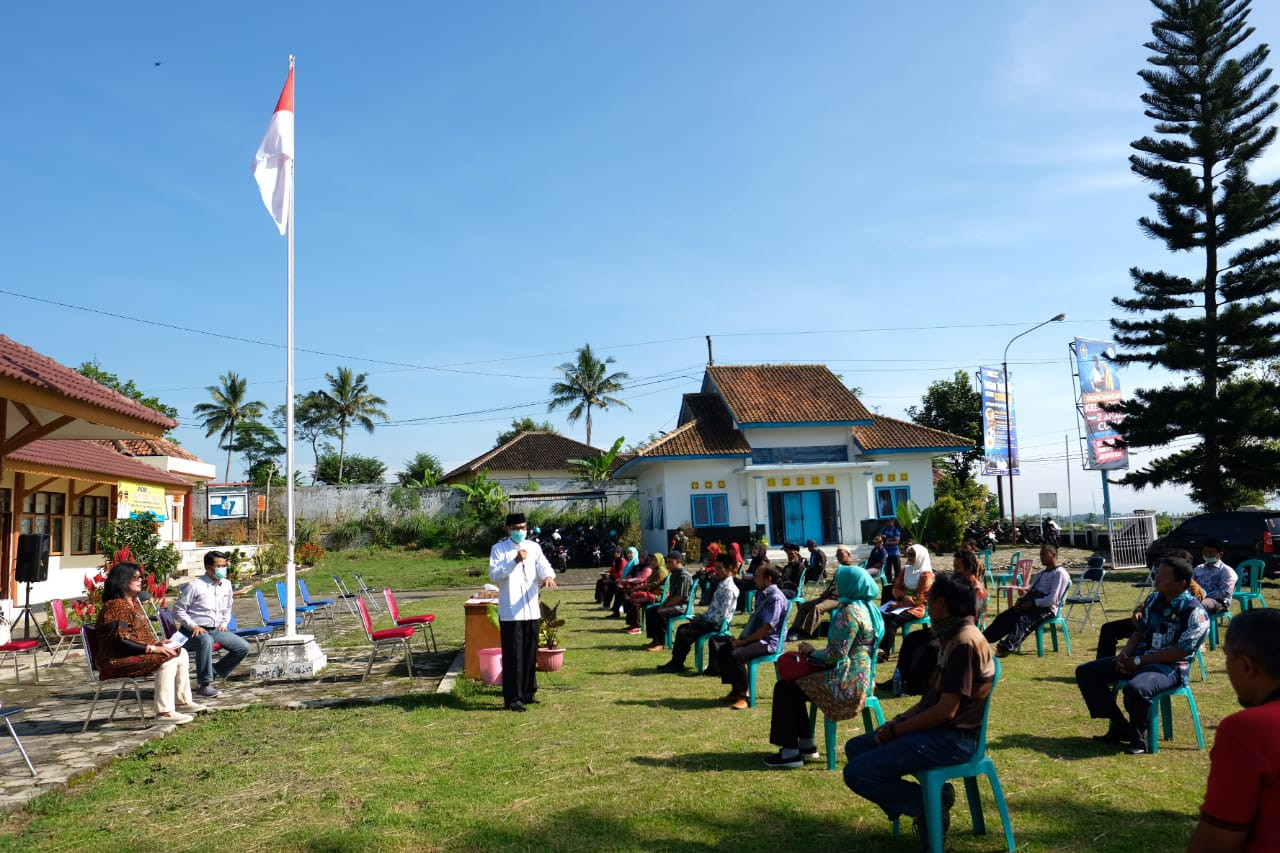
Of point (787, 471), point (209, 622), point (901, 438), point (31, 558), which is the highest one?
point (901, 438)

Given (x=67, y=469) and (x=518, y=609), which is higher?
(x=67, y=469)

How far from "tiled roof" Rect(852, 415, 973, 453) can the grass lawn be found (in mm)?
20052

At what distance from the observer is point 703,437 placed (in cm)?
2730

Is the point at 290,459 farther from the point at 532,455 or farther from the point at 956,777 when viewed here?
the point at 532,455

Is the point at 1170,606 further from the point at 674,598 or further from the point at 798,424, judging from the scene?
the point at 798,424

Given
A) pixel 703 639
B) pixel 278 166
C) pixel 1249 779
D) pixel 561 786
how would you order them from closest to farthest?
pixel 1249 779 < pixel 561 786 < pixel 703 639 < pixel 278 166

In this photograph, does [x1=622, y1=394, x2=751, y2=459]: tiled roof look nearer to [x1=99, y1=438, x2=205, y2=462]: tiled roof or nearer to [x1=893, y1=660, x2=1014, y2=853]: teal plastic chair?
[x1=99, y1=438, x2=205, y2=462]: tiled roof

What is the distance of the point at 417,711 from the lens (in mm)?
7164

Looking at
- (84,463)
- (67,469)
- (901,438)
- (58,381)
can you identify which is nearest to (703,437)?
(901,438)

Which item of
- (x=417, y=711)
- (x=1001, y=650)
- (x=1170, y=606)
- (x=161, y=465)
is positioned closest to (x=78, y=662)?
(x=417, y=711)

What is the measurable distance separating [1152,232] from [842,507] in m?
11.1

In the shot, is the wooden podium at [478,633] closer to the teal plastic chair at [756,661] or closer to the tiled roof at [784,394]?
the teal plastic chair at [756,661]

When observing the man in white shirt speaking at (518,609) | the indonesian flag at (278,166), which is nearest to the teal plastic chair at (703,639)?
the man in white shirt speaking at (518,609)

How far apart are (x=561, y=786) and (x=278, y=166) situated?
7.67 metres
